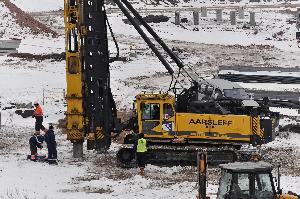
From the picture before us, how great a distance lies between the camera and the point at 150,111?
2231 cm

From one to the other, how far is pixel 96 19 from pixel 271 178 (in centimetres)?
1126

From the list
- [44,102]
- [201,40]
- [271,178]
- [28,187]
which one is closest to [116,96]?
[44,102]

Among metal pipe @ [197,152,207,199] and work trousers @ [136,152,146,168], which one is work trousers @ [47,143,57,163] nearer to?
work trousers @ [136,152,146,168]

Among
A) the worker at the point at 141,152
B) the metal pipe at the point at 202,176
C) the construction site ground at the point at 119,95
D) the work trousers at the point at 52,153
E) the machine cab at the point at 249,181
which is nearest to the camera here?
the machine cab at the point at 249,181

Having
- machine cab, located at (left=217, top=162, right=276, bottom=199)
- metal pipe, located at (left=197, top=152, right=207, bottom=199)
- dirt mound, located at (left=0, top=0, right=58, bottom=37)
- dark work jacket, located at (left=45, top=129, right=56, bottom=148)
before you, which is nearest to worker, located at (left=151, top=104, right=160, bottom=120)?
dark work jacket, located at (left=45, top=129, right=56, bottom=148)

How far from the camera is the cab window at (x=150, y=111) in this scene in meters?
22.2

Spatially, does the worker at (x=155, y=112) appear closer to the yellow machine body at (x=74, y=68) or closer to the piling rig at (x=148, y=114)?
the piling rig at (x=148, y=114)

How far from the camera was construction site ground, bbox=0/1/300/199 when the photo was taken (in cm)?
1939

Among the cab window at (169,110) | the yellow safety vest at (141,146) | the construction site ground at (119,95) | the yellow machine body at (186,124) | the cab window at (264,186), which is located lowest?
the construction site ground at (119,95)

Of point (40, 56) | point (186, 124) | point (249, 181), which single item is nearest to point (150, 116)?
point (186, 124)

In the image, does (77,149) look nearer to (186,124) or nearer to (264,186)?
(186,124)

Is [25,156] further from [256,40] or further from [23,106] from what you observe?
[256,40]

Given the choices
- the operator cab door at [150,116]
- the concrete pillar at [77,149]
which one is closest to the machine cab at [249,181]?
the operator cab door at [150,116]

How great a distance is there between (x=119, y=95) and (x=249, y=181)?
22937 mm
